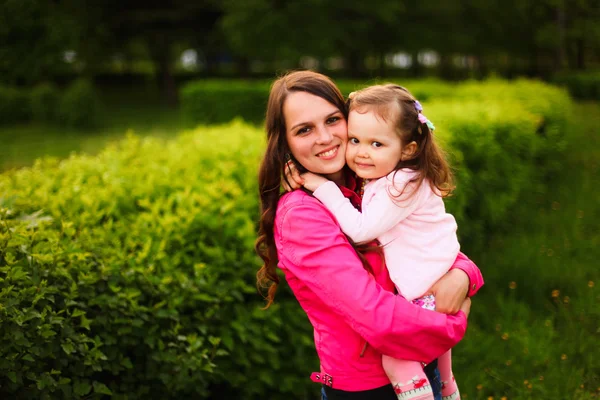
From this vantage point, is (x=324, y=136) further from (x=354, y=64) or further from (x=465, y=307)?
(x=354, y=64)

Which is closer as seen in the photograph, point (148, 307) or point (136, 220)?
point (148, 307)

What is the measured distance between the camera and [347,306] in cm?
183

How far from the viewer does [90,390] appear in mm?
2721

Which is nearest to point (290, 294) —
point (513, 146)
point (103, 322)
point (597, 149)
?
point (103, 322)

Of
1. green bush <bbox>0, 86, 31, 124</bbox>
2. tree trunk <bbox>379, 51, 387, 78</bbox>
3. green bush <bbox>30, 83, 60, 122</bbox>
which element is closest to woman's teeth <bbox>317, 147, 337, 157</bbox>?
green bush <bbox>30, 83, 60, 122</bbox>

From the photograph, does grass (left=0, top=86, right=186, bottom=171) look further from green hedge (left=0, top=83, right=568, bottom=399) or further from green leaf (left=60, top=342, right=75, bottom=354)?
green leaf (left=60, top=342, right=75, bottom=354)

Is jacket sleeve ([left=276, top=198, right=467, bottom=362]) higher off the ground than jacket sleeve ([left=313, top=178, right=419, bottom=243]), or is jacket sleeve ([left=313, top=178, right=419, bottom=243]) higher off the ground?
jacket sleeve ([left=313, top=178, right=419, bottom=243])

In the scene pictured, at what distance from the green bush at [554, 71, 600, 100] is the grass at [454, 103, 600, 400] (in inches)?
602

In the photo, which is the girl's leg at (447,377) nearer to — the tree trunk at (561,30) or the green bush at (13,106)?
the green bush at (13,106)

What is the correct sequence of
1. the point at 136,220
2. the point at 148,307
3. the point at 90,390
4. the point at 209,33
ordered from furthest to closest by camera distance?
the point at 209,33, the point at 136,220, the point at 148,307, the point at 90,390

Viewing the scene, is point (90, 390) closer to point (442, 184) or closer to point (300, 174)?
point (300, 174)

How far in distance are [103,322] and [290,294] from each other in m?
1.42

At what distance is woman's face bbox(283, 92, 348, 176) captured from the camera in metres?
2.04

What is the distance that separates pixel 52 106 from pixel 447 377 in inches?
854
